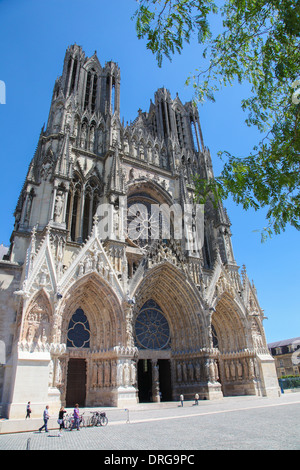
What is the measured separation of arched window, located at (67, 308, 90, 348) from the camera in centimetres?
1672

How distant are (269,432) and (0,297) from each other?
1315cm

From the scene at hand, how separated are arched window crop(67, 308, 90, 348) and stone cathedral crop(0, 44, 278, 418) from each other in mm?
56

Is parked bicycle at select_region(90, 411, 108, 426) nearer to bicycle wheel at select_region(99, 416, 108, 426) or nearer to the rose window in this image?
bicycle wheel at select_region(99, 416, 108, 426)

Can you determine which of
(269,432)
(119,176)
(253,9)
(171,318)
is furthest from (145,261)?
(253,9)

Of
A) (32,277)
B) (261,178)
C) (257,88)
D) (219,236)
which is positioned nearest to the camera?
(261,178)

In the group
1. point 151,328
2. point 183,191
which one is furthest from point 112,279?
point 183,191

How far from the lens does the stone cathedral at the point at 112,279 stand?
15070 millimetres

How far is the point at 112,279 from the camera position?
56.7 ft

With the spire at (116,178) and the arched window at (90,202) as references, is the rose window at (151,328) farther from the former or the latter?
the spire at (116,178)

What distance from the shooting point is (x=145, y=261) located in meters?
19.5

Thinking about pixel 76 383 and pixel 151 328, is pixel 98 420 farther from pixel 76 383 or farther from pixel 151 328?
pixel 151 328

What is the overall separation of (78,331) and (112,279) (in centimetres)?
329

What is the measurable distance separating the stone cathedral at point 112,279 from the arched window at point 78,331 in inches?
2.2

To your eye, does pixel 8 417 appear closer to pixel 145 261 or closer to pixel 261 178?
pixel 145 261
